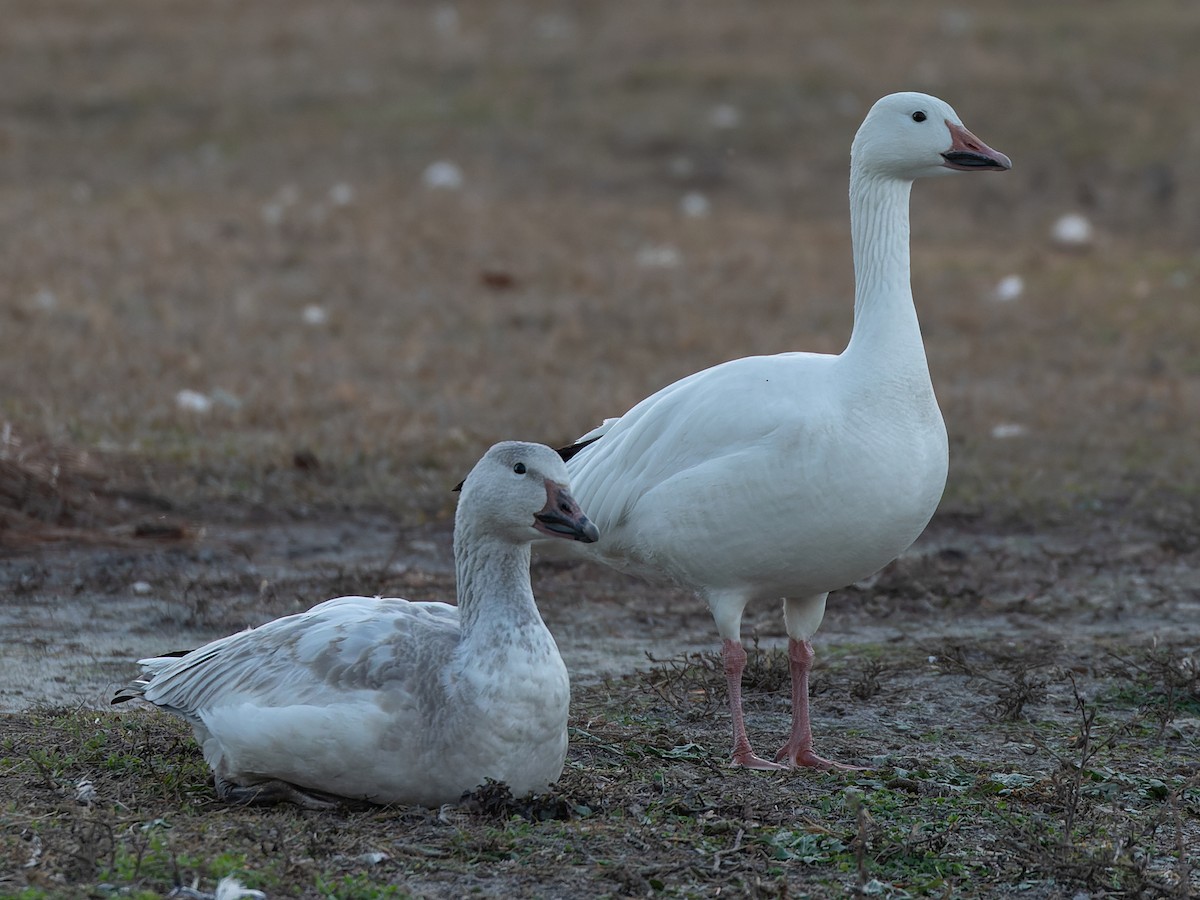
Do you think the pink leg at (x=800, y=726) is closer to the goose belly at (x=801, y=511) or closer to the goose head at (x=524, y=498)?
the goose belly at (x=801, y=511)

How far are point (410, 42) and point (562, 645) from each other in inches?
605

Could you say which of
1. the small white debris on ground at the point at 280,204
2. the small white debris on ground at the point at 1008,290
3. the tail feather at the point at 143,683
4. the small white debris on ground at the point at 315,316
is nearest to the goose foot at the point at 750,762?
the tail feather at the point at 143,683

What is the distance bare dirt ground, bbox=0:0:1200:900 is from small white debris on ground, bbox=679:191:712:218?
0.19ft

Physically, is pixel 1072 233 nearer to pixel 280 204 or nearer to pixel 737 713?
pixel 280 204

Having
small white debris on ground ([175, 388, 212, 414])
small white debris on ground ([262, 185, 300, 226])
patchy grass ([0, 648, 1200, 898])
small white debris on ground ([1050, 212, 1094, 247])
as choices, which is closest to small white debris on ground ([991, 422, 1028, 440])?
patchy grass ([0, 648, 1200, 898])

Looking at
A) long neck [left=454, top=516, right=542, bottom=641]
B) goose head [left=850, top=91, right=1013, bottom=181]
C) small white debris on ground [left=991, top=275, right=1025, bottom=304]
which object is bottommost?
long neck [left=454, top=516, right=542, bottom=641]

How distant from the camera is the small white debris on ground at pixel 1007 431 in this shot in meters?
9.34

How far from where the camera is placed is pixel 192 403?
909 cm

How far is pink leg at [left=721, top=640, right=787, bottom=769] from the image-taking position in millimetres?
4814

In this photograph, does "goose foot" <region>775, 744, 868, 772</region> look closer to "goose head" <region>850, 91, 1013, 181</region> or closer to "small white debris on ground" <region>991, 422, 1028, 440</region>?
"goose head" <region>850, 91, 1013, 181</region>

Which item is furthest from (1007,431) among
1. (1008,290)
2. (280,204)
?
(280,204)

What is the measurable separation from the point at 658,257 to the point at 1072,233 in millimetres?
4065

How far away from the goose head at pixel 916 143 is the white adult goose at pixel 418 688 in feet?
5.70

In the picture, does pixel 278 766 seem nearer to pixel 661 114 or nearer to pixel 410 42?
pixel 661 114
